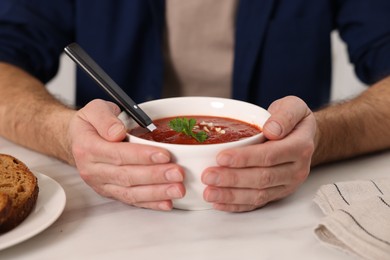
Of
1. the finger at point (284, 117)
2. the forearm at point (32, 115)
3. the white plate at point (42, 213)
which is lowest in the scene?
the forearm at point (32, 115)

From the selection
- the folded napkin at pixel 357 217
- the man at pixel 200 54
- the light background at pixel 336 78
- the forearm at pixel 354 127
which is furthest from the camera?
the light background at pixel 336 78

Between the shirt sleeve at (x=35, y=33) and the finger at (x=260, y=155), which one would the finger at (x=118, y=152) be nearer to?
the finger at (x=260, y=155)

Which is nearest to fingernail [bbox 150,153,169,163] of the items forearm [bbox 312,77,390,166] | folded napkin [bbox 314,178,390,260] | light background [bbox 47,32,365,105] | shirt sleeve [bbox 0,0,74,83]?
folded napkin [bbox 314,178,390,260]

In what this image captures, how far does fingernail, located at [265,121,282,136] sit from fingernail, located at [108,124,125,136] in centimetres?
23

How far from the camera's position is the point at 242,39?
179 centimetres

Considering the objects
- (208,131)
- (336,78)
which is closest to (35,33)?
(208,131)

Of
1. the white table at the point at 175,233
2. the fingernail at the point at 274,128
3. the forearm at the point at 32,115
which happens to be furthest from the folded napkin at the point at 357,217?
the forearm at the point at 32,115

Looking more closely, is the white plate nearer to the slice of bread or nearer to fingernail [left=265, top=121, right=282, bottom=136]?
the slice of bread

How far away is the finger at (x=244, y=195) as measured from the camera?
3.13 ft

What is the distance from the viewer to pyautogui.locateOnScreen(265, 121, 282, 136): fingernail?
0.99m

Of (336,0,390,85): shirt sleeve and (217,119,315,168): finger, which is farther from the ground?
(217,119,315,168): finger

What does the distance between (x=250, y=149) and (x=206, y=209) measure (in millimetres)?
133

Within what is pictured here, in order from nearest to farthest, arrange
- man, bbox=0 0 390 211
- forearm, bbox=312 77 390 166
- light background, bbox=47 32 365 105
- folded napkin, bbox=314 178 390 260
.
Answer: folded napkin, bbox=314 178 390 260 < forearm, bbox=312 77 390 166 < man, bbox=0 0 390 211 < light background, bbox=47 32 365 105

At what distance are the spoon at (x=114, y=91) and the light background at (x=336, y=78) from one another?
6.55ft
